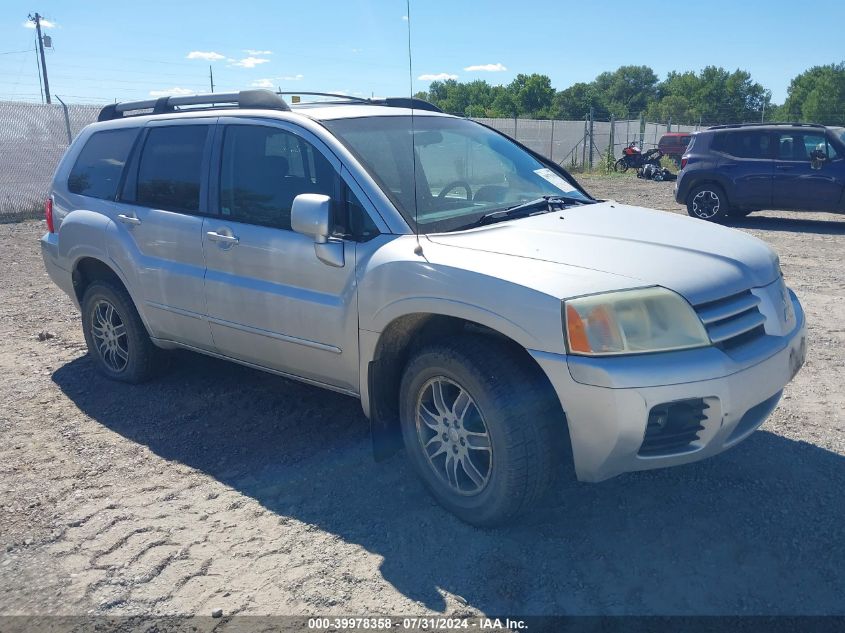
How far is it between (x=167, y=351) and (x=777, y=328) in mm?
3937

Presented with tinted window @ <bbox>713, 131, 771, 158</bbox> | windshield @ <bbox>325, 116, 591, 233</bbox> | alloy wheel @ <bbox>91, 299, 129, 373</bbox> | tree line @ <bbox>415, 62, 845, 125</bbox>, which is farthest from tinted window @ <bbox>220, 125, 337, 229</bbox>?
tree line @ <bbox>415, 62, 845, 125</bbox>

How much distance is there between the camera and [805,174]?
1261cm

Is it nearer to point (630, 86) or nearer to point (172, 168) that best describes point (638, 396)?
point (172, 168)

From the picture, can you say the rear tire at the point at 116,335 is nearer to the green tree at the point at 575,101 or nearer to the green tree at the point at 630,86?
the green tree at the point at 575,101

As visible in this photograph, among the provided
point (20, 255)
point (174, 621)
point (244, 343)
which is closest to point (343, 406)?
point (244, 343)

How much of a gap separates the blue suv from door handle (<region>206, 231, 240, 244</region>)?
1116 centimetres

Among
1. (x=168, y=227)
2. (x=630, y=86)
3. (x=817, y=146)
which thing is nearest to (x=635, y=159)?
(x=817, y=146)

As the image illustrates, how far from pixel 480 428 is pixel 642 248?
1075 mm

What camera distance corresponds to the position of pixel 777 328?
337cm

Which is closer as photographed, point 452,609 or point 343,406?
point 452,609

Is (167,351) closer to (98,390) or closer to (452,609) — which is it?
(98,390)

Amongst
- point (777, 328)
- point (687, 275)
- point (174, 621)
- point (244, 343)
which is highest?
point (687, 275)

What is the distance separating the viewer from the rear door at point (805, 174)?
12.4 m

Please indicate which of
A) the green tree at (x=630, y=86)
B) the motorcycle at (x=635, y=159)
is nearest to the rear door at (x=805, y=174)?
the motorcycle at (x=635, y=159)
